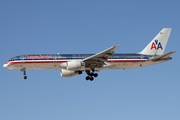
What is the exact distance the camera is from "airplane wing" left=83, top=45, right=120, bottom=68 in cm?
4507

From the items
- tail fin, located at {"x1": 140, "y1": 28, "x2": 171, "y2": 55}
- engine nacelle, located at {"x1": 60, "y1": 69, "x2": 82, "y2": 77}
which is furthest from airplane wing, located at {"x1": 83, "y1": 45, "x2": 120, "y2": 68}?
tail fin, located at {"x1": 140, "y1": 28, "x2": 171, "y2": 55}

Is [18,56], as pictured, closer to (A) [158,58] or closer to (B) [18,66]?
(B) [18,66]

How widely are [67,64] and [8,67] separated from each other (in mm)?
9278

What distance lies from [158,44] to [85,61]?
1483 centimetres

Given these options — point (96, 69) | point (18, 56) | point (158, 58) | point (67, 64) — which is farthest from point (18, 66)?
point (158, 58)

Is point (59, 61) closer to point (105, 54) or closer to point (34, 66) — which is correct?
point (34, 66)

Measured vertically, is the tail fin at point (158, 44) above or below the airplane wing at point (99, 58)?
above

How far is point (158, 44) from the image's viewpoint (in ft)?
179

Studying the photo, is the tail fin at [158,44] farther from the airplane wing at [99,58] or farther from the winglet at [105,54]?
the winglet at [105,54]

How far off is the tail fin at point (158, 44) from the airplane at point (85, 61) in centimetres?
87

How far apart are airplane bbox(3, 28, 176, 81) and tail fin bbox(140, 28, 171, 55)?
2.84 feet

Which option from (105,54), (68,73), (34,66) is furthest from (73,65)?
(34,66)

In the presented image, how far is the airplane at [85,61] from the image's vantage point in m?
46.9

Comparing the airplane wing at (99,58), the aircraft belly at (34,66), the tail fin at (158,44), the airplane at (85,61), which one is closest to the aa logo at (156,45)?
the tail fin at (158,44)
